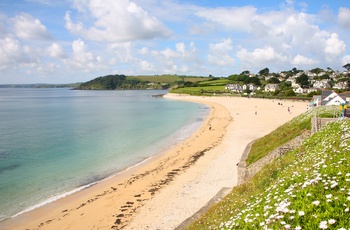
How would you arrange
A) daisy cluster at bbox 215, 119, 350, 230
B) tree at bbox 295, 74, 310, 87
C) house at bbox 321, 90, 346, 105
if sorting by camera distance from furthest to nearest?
tree at bbox 295, 74, 310, 87, house at bbox 321, 90, 346, 105, daisy cluster at bbox 215, 119, 350, 230

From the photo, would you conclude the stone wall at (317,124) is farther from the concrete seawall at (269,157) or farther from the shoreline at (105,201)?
the shoreline at (105,201)

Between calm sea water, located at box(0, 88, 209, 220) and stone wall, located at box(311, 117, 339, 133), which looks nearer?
stone wall, located at box(311, 117, 339, 133)

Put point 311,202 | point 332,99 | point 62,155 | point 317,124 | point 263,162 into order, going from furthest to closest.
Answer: point 332,99 → point 62,155 → point 317,124 → point 263,162 → point 311,202

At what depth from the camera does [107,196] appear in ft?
59.9

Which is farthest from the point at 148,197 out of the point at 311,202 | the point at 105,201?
the point at 311,202

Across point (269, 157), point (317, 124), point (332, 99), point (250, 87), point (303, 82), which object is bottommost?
point (269, 157)

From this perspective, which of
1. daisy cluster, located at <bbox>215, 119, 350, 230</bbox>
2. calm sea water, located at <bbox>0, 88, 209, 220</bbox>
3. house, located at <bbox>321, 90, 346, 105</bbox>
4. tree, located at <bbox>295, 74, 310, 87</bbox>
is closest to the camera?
daisy cluster, located at <bbox>215, 119, 350, 230</bbox>

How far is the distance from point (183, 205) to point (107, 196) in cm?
530

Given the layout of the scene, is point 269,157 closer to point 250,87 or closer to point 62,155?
point 62,155

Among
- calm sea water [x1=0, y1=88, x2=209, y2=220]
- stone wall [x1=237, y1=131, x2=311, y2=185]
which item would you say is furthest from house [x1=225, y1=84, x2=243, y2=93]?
stone wall [x1=237, y1=131, x2=311, y2=185]

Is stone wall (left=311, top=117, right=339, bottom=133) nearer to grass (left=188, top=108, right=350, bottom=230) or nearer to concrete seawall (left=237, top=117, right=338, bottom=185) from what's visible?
concrete seawall (left=237, top=117, right=338, bottom=185)

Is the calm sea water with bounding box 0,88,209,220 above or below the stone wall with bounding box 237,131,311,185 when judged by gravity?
below

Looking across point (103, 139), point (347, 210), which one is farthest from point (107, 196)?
point (103, 139)

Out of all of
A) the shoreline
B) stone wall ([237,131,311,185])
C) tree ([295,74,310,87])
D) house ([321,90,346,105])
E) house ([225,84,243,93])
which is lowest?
the shoreline
